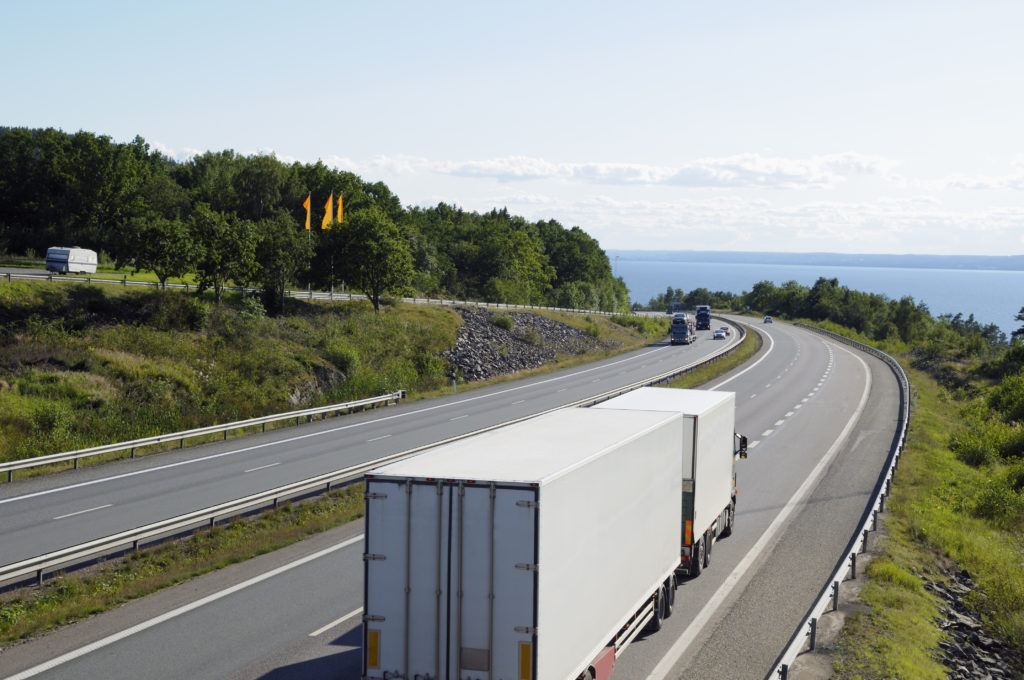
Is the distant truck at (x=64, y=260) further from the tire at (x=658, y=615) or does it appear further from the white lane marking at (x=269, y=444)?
the tire at (x=658, y=615)

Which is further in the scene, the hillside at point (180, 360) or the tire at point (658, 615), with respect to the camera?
the hillside at point (180, 360)

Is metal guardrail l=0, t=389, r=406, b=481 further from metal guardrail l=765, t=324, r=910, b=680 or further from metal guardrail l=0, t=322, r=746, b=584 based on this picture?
metal guardrail l=765, t=324, r=910, b=680

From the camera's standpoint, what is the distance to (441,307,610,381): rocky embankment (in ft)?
185

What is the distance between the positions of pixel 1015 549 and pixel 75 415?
29.4m

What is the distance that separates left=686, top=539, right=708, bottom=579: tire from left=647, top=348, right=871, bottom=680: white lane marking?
0.53 metres

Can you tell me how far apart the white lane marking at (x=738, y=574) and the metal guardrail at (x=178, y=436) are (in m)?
19.1

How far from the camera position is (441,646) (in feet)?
27.9

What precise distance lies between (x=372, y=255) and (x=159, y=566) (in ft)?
140

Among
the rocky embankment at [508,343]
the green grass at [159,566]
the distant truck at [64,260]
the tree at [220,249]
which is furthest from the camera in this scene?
the rocky embankment at [508,343]

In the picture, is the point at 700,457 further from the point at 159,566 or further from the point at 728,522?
the point at 159,566

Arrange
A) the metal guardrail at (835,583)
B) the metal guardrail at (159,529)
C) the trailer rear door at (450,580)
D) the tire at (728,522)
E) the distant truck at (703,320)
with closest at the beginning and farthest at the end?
the trailer rear door at (450,580)
the metal guardrail at (835,583)
the metal guardrail at (159,529)
the tire at (728,522)
the distant truck at (703,320)

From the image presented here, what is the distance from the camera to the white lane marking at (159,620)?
1138 centimetres

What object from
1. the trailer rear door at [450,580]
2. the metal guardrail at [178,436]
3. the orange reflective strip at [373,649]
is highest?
the trailer rear door at [450,580]

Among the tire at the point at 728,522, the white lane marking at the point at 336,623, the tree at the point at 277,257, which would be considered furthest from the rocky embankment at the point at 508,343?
the white lane marking at the point at 336,623
